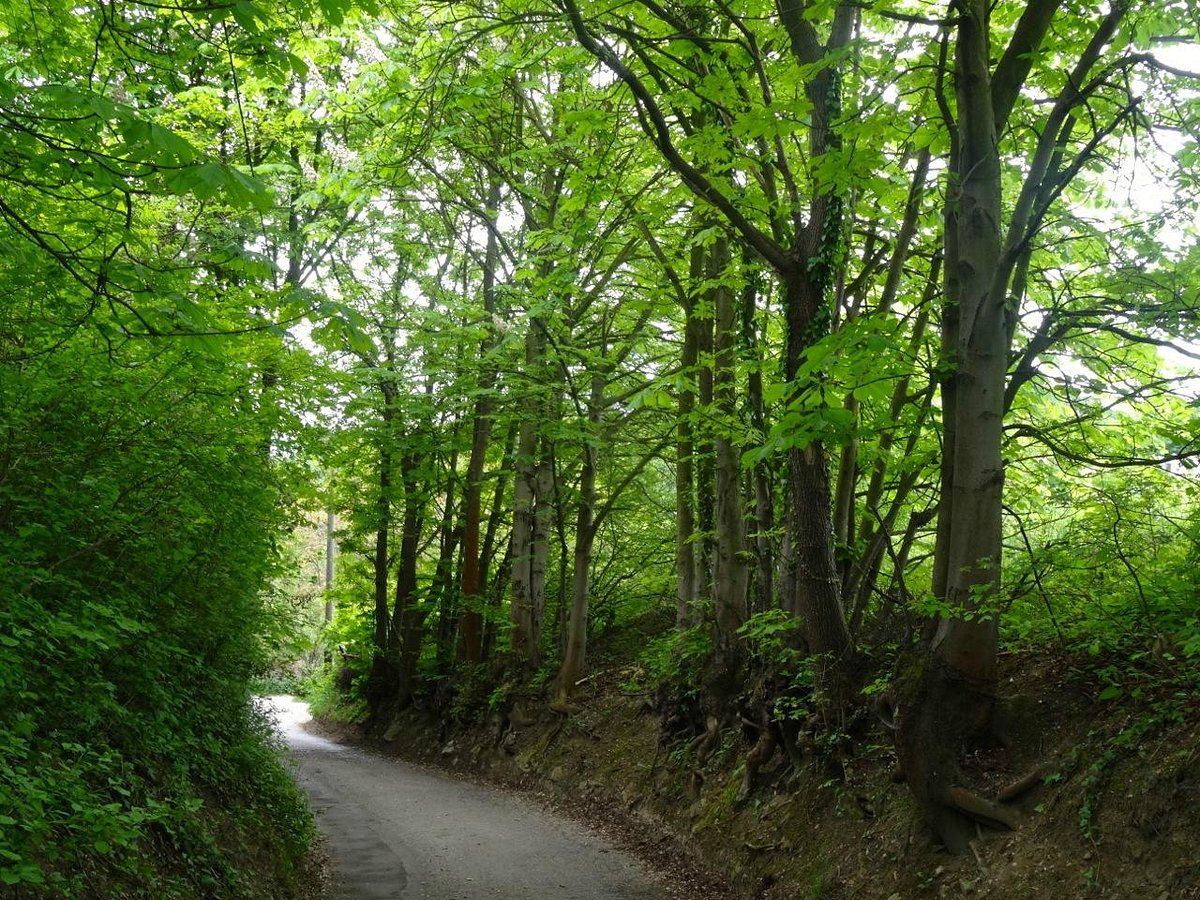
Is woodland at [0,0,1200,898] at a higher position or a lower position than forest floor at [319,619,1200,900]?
higher

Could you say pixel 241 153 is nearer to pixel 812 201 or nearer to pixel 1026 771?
pixel 812 201

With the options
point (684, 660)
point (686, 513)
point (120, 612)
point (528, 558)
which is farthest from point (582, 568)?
point (120, 612)

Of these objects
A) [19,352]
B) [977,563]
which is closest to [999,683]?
[977,563]

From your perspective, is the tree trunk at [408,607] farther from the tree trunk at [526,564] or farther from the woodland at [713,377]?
the woodland at [713,377]

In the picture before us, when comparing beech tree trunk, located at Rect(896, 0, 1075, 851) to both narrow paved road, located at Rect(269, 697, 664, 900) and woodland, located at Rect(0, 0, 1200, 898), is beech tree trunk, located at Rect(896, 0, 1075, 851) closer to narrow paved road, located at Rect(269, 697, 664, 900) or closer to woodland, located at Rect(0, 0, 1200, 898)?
woodland, located at Rect(0, 0, 1200, 898)

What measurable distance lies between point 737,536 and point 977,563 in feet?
17.7

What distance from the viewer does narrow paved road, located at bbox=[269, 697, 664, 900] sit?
345 inches

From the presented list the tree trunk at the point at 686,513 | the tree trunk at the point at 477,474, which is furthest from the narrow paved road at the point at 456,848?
the tree trunk at the point at 477,474

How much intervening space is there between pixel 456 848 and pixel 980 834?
655 cm

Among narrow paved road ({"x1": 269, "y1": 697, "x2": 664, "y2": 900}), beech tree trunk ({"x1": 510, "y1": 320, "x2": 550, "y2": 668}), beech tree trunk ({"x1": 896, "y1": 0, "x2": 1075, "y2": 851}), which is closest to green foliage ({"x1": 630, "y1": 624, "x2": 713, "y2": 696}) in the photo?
narrow paved road ({"x1": 269, "y1": 697, "x2": 664, "y2": 900})

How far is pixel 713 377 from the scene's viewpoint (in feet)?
39.1

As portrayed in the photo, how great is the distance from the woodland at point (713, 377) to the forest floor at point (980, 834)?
0.51 feet

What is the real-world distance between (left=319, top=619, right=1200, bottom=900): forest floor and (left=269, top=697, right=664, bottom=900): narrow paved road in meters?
0.66

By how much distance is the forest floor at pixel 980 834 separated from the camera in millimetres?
4961
